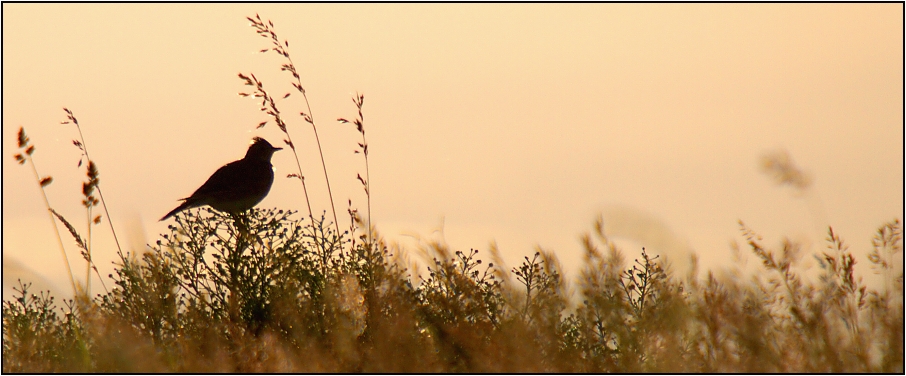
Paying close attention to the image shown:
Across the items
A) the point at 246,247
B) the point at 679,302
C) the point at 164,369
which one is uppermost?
the point at 246,247

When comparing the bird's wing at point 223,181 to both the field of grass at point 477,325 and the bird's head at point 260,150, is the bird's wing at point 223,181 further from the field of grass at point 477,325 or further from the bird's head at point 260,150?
the field of grass at point 477,325

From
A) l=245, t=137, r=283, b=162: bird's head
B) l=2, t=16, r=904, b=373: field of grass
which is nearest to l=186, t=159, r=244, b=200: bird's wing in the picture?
l=245, t=137, r=283, b=162: bird's head

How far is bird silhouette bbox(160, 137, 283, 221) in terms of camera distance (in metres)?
6.72

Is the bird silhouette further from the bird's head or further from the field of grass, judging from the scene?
the field of grass

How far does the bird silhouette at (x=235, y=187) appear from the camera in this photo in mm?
6723

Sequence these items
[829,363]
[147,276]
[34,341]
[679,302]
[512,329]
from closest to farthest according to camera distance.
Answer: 1. [829,363]
2. [679,302]
3. [512,329]
4. [147,276]
5. [34,341]

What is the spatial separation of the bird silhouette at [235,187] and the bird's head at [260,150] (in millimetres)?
242

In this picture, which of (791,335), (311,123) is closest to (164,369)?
(311,123)

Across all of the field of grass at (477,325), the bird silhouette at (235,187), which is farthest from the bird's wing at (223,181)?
the field of grass at (477,325)

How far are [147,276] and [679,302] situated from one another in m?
2.01

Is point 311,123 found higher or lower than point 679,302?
higher

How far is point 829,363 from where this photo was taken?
2428 mm

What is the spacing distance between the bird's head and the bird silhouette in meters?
0.24

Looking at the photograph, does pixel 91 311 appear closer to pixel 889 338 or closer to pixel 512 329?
pixel 512 329
